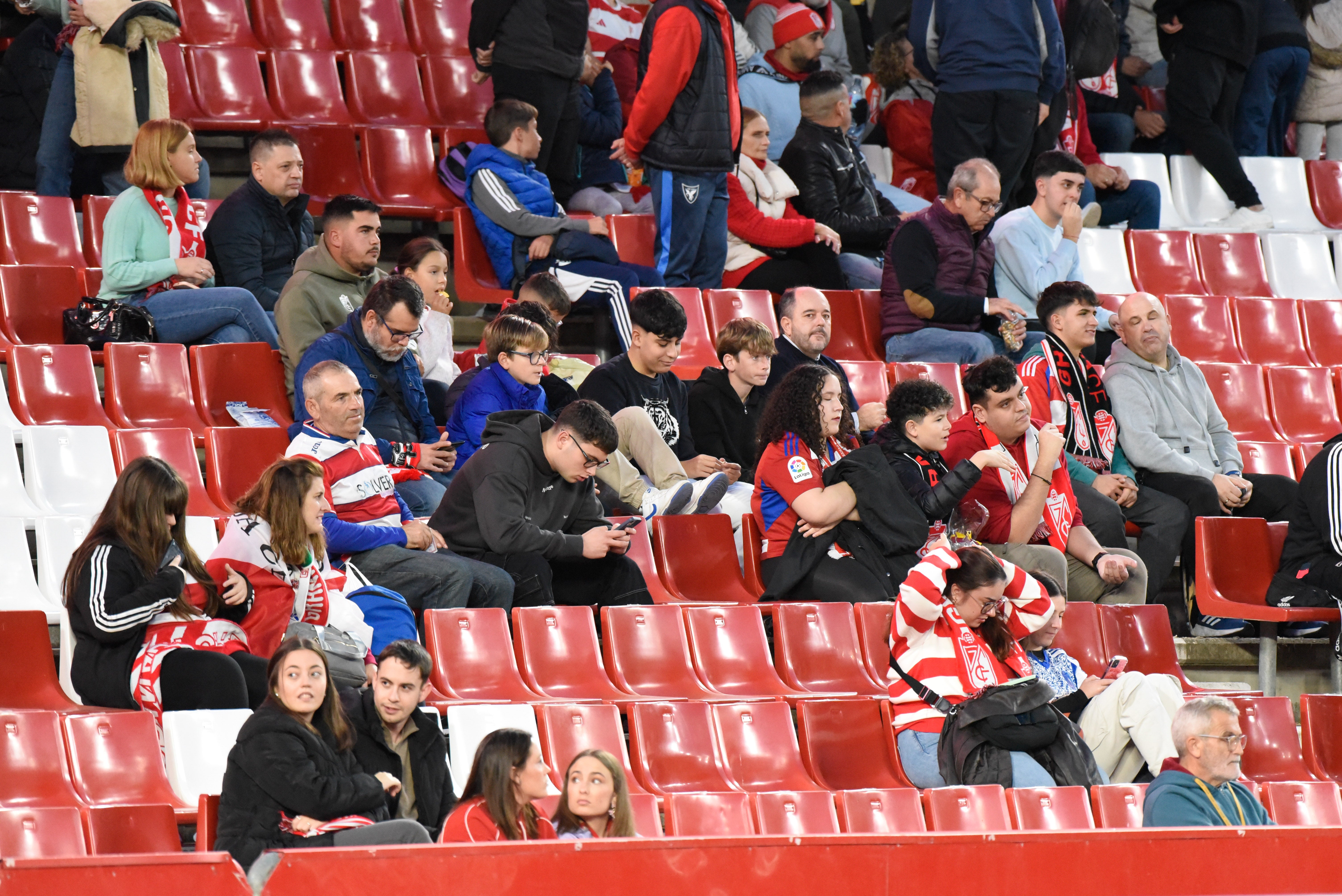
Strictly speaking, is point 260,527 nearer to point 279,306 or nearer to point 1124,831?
point 279,306

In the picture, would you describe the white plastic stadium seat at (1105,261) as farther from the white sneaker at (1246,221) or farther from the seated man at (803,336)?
the seated man at (803,336)

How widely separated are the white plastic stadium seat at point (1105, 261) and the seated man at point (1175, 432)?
1241mm

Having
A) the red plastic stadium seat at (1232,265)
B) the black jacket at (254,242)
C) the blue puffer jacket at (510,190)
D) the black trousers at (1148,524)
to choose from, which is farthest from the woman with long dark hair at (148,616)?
the red plastic stadium seat at (1232,265)

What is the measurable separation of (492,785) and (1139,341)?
3.58m

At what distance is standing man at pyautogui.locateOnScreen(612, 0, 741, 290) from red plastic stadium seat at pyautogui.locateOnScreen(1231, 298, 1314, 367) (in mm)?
2256

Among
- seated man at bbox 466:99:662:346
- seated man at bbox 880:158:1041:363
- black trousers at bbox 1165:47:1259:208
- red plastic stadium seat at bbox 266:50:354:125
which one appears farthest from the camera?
black trousers at bbox 1165:47:1259:208

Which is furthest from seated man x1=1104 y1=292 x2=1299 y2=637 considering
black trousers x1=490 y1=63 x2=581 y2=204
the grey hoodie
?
black trousers x1=490 y1=63 x2=581 y2=204

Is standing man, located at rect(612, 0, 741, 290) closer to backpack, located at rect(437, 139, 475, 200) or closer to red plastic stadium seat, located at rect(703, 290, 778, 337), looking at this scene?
red plastic stadium seat, located at rect(703, 290, 778, 337)

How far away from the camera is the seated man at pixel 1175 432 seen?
6180 mm

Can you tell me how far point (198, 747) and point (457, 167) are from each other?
350 centimetres

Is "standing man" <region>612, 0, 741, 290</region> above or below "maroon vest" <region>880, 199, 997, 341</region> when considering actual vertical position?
Answer: above

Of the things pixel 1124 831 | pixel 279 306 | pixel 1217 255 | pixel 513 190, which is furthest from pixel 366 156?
pixel 1124 831

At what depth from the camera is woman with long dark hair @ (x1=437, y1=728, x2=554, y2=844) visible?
3.61 metres

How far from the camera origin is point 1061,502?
18.6ft
